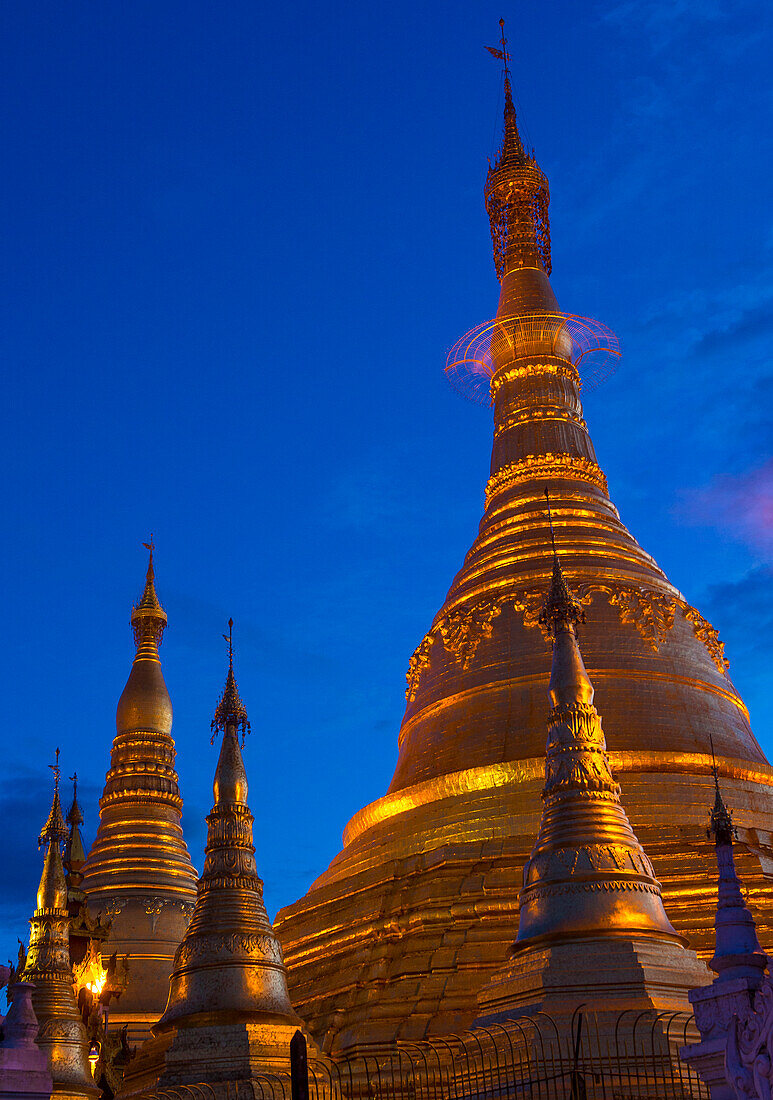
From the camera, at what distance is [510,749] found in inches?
801

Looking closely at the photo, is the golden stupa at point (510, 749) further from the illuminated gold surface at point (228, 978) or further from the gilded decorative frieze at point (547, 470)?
the illuminated gold surface at point (228, 978)

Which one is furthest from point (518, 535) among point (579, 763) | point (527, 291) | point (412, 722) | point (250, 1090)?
point (250, 1090)

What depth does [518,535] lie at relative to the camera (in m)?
24.0

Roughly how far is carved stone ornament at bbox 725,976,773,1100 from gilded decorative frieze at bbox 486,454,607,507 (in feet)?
58.2

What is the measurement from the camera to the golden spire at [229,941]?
45.4 ft

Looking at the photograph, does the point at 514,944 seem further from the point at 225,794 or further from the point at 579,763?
the point at 225,794

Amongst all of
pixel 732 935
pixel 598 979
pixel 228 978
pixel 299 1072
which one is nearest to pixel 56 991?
pixel 228 978

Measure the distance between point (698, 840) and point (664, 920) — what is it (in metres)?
4.25

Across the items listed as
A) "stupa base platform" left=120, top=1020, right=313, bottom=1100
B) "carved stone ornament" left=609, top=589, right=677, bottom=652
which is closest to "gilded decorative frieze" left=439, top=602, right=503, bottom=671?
"carved stone ornament" left=609, top=589, right=677, bottom=652

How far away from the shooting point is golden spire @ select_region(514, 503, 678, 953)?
1345 centimetres

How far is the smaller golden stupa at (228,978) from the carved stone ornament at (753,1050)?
6299 millimetres

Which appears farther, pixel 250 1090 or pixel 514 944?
pixel 514 944

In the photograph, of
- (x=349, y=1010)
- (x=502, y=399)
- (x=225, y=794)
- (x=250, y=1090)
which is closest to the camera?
(x=250, y=1090)

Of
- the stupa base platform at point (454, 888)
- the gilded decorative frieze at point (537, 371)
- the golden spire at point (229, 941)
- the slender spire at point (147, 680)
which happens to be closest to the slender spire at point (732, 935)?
the golden spire at point (229, 941)
